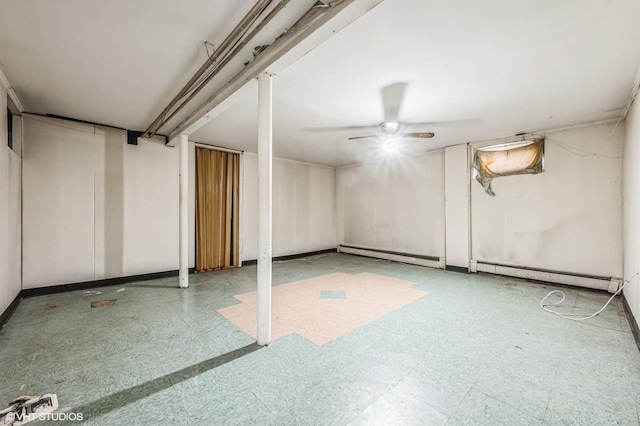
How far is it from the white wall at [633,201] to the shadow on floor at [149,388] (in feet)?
13.3

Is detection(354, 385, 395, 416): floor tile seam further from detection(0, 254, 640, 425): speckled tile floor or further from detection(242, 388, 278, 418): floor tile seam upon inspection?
detection(242, 388, 278, 418): floor tile seam

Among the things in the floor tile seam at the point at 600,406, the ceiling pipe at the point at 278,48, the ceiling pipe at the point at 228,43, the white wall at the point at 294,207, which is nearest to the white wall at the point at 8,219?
the ceiling pipe at the point at 228,43

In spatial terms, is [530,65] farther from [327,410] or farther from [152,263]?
[152,263]

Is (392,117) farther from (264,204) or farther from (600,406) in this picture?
(600,406)

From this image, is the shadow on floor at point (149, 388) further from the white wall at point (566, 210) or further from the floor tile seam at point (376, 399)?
the white wall at point (566, 210)

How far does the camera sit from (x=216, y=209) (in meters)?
5.60

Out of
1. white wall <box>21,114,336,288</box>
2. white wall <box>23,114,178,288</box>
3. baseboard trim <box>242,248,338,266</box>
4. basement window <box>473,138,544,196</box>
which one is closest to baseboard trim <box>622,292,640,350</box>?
basement window <box>473,138,544,196</box>

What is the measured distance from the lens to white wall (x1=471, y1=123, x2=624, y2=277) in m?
3.96

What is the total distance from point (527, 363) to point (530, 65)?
108 inches

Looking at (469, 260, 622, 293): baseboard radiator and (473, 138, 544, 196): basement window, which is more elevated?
(473, 138, 544, 196): basement window

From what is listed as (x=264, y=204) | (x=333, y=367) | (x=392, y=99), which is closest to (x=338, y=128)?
(x=392, y=99)

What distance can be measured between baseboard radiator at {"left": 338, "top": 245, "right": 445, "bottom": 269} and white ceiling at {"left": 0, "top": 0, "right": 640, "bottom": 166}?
10.4ft

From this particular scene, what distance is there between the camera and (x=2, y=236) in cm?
280

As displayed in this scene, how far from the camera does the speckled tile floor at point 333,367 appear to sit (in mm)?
1594
